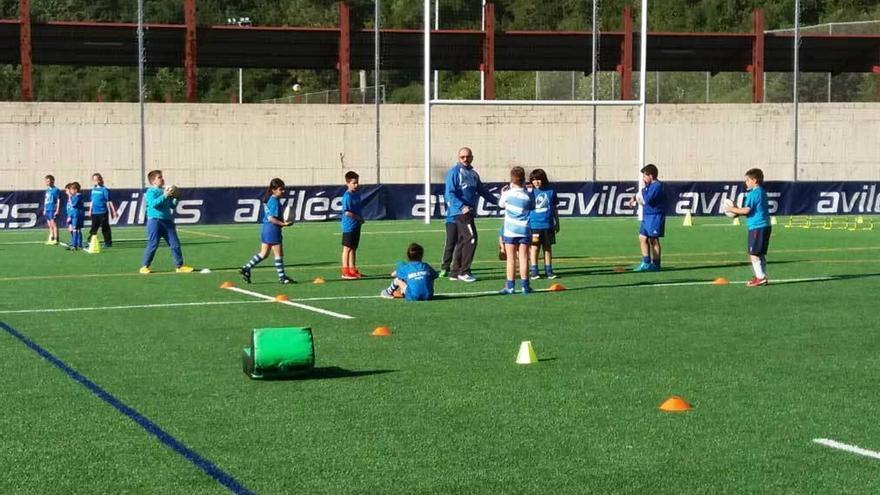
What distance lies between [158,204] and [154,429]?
14.6 metres

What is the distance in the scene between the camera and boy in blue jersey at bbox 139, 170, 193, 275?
22672 millimetres

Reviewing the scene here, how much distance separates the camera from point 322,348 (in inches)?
496

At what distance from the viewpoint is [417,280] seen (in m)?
17.0

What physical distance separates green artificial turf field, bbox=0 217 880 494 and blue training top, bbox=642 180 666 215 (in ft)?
7.54

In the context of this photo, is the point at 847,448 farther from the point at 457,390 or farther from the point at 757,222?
the point at 757,222

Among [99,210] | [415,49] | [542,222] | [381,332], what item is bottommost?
[381,332]

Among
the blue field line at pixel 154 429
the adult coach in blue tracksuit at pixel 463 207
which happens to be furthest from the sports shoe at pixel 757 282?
the blue field line at pixel 154 429

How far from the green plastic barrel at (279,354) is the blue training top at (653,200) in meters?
12.2

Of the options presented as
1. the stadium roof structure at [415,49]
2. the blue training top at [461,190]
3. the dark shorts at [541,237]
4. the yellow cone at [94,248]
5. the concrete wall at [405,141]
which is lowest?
the yellow cone at [94,248]

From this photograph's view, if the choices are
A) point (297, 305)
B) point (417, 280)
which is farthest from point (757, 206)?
point (297, 305)

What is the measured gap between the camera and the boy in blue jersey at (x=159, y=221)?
22672 millimetres

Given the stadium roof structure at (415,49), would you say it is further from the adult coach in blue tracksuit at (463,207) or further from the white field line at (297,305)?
the white field line at (297,305)

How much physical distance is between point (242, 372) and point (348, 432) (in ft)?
8.91

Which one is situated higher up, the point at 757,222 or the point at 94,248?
the point at 757,222
